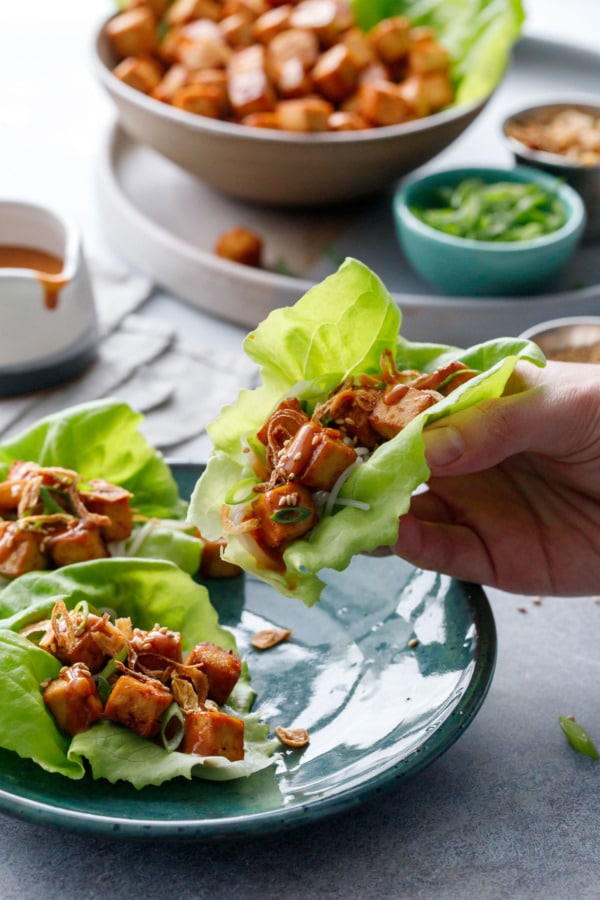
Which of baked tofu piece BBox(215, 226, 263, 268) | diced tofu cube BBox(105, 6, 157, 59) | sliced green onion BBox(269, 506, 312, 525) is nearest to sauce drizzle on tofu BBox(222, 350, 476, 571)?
sliced green onion BBox(269, 506, 312, 525)

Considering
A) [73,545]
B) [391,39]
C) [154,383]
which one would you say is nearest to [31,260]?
[154,383]

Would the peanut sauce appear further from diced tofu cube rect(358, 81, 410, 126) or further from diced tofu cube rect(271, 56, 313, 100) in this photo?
diced tofu cube rect(358, 81, 410, 126)

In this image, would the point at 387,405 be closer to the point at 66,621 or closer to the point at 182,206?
the point at 66,621

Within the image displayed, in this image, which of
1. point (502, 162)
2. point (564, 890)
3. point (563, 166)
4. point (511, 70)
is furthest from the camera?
point (511, 70)

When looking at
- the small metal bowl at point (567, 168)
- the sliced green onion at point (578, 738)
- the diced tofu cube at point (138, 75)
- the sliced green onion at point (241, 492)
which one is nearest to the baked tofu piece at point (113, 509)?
the sliced green onion at point (241, 492)

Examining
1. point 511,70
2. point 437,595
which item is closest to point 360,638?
point 437,595
